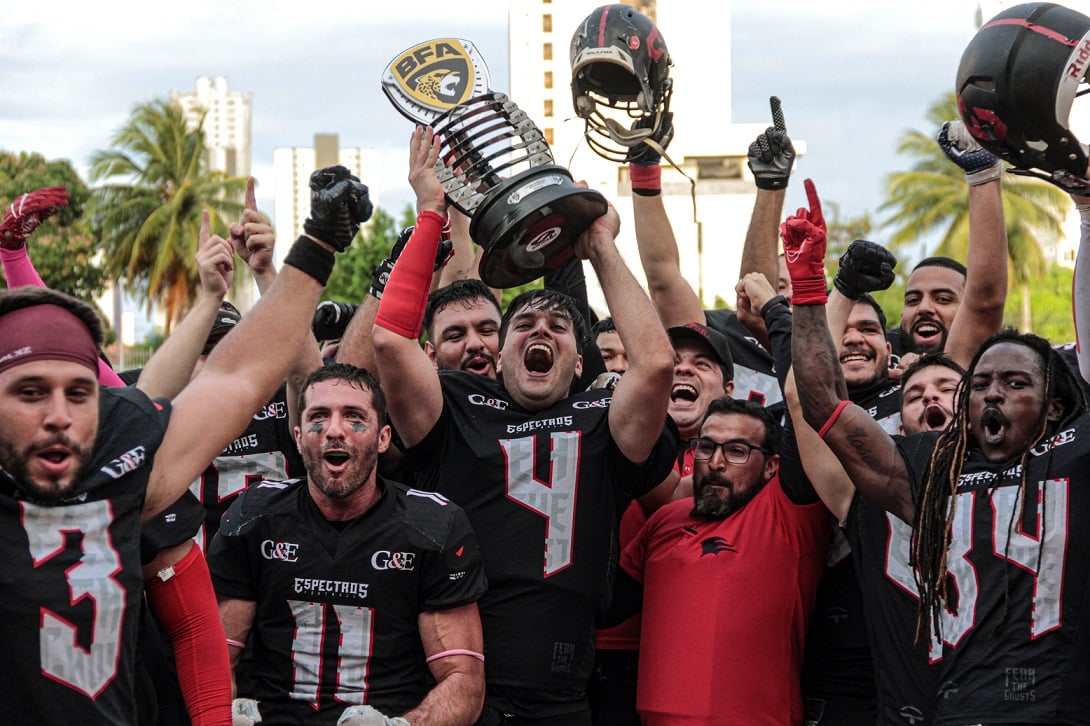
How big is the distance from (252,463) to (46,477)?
2.14 metres

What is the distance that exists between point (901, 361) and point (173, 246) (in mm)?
38463

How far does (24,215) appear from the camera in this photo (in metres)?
5.16

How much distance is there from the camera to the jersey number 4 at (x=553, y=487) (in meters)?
4.79

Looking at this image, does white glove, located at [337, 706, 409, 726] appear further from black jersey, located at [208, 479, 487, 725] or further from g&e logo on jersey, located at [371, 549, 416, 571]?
g&e logo on jersey, located at [371, 549, 416, 571]

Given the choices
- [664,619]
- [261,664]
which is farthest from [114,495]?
[664,619]

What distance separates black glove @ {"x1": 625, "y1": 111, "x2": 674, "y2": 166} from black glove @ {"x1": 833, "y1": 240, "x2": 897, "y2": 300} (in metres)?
0.90

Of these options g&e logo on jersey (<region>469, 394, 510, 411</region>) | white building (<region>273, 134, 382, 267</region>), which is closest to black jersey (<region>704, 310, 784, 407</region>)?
g&e logo on jersey (<region>469, 394, 510, 411</region>)

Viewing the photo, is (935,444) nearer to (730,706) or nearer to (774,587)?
(774,587)

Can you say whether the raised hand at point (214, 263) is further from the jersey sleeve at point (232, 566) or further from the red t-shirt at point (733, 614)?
the red t-shirt at point (733, 614)

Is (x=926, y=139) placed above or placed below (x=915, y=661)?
above

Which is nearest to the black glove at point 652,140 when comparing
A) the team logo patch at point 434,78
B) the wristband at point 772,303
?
the team logo patch at point 434,78

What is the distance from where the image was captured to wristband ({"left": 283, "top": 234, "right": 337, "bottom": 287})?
3627 millimetres

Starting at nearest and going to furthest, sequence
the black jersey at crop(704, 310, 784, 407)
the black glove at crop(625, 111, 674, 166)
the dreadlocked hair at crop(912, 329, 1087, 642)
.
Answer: the dreadlocked hair at crop(912, 329, 1087, 642), the black glove at crop(625, 111, 674, 166), the black jersey at crop(704, 310, 784, 407)

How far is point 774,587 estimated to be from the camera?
192 inches
